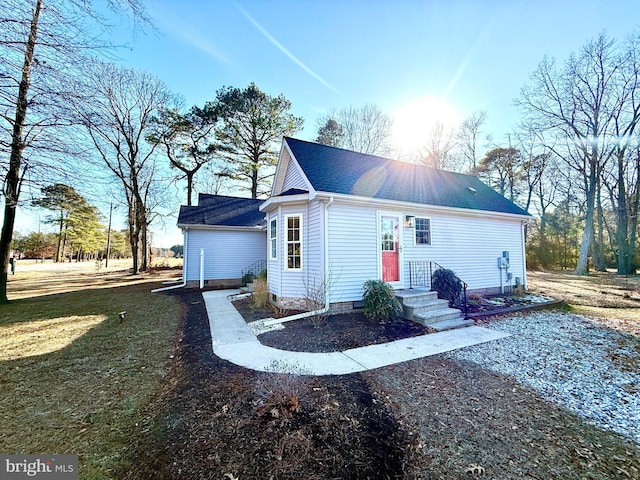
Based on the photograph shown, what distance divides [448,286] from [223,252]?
34.5 ft

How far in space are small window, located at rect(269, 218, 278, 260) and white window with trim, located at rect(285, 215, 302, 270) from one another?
2.09 ft

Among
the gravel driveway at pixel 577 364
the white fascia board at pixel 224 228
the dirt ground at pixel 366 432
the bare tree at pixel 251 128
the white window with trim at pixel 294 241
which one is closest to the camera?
the dirt ground at pixel 366 432

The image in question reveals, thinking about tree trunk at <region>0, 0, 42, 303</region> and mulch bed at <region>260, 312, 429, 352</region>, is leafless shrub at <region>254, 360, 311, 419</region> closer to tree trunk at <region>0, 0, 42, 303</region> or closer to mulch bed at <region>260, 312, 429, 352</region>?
mulch bed at <region>260, 312, 429, 352</region>

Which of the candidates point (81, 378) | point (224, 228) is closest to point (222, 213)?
A: point (224, 228)

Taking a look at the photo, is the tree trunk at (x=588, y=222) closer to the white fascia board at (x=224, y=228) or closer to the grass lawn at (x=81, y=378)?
the white fascia board at (x=224, y=228)

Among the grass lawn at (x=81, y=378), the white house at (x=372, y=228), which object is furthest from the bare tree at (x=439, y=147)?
the grass lawn at (x=81, y=378)

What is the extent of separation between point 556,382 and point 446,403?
6.01ft

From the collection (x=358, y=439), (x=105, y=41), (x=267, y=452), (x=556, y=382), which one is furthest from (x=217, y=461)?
(x=105, y=41)

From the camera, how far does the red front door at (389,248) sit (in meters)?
7.82

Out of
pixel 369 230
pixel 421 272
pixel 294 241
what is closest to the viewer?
pixel 369 230

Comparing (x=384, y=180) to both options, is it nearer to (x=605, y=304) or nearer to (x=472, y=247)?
(x=472, y=247)

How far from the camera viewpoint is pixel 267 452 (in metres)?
2.30

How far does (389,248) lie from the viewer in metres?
7.93

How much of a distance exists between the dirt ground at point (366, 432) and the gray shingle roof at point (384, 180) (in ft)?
15.9
